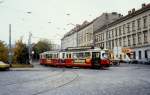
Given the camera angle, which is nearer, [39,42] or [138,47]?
[138,47]

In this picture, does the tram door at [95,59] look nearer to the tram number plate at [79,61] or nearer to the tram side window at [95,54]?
the tram side window at [95,54]

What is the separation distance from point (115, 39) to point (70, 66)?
34773mm

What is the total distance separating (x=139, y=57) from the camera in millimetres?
66375

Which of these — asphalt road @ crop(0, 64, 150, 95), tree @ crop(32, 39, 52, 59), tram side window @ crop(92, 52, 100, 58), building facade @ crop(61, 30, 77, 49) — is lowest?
asphalt road @ crop(0, 64, 150, 95)

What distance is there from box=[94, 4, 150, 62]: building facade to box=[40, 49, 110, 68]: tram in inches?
739

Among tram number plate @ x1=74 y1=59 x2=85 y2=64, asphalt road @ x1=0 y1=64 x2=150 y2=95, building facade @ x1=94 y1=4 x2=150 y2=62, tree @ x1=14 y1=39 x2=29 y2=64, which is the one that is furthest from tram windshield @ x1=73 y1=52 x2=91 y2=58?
building facade @ x1=94 y1=4 x2=150 y2=62

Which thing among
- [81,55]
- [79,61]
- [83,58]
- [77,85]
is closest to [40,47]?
[79,61]

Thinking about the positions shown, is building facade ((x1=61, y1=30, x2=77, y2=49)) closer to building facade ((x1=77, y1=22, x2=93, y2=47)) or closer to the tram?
building facade ((x1=77, y1=22, x2=93, y2=47))

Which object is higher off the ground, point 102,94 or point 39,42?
point 39,42

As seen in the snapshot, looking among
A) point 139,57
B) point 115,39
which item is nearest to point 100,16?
point 115,39

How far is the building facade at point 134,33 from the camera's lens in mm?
62594

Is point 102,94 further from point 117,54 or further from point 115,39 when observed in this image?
point 115,39

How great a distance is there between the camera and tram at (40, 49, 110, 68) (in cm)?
3978

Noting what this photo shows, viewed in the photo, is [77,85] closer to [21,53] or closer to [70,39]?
[21,53]
